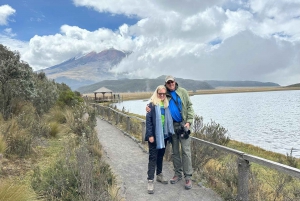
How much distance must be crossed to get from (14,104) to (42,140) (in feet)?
8.79

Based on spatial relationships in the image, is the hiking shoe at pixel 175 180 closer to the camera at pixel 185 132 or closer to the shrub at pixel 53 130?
the camera at pixel 185 132

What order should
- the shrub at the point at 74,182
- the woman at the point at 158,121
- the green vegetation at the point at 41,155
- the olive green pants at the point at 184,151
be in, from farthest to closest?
1. the olive green pants at the point at 184,151
2. the woman at the point at 158,121
3. the green vegetation at the point at 41,155
4. the shrub at the point at 74,182

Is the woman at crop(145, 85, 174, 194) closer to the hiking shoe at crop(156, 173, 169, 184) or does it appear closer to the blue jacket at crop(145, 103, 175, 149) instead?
the blue jacket at crop(145, 103, 175, 149)

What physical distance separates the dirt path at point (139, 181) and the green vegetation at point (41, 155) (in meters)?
0.48

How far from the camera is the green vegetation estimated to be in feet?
11.5

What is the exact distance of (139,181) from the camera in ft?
16.7

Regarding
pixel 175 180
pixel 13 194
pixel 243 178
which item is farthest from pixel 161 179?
pixel 13 194

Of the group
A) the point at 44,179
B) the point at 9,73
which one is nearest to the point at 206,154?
the point at 44,179

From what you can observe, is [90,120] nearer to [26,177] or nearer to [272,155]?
[26,177]

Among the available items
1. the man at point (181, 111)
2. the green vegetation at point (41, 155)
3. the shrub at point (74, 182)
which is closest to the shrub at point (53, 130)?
the green vegetation at point (41, 155)

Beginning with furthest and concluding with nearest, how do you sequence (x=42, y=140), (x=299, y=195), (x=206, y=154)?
(x=42, y=140), (x=206, y=154), (x=299, y=195)

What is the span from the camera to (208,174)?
17.1ft

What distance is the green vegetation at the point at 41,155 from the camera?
3.51 metres

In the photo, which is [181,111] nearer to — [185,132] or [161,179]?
[185,132]
